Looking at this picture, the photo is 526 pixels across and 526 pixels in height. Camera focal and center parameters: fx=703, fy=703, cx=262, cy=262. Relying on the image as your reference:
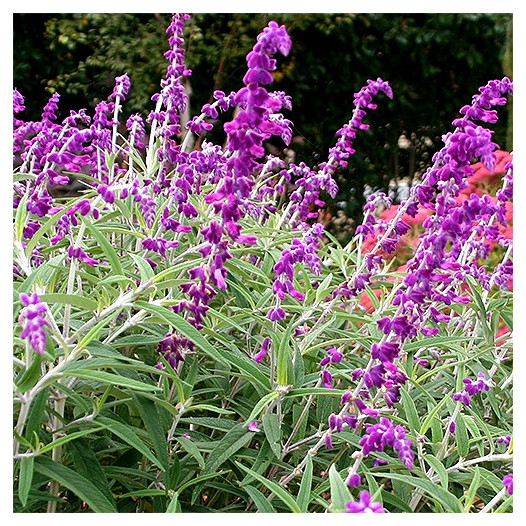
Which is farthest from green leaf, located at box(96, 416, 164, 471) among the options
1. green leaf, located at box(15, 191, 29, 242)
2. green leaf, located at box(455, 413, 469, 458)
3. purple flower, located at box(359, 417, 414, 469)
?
green leaf, located at box(455, 413, 469, 458)

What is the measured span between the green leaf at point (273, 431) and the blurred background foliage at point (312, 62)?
202 inches

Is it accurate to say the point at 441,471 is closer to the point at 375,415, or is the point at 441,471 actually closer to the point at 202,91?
the point at 375,415

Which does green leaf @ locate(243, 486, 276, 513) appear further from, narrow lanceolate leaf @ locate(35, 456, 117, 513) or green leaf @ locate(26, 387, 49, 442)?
green leaf @ locate(26, 387, 49, 442)

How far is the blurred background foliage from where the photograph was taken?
20.8ft

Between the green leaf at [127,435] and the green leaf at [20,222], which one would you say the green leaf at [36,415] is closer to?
the green leaf at [127,435]

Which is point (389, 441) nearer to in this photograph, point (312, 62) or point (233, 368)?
point (233, 368)

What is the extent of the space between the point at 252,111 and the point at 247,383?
80 centimetres

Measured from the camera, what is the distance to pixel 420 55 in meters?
6.76

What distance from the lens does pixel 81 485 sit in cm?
108

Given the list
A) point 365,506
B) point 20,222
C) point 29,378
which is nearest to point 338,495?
point 365,506

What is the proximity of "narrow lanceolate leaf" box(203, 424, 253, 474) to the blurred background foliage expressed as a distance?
516 cm

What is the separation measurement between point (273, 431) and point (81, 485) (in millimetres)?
348
